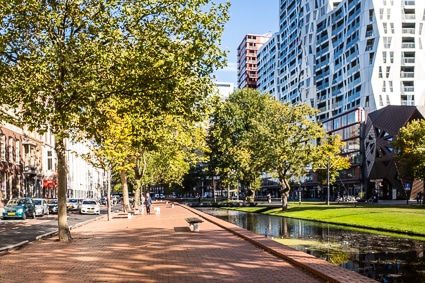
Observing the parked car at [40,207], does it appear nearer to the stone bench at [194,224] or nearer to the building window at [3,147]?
the building window at [3,147]

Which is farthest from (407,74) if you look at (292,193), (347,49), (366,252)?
(366,252)

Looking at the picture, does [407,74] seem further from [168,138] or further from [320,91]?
[168,138]

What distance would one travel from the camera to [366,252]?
58.5 feet

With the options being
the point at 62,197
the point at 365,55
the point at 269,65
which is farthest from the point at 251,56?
A: the point at 62,197

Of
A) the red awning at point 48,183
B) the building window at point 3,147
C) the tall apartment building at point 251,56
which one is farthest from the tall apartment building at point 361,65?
the tall apartment building at point 251,56

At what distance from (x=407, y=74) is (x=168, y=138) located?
6236 centimetres

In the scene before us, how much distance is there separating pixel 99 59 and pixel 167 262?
7540 mm

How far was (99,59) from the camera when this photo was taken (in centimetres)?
1761

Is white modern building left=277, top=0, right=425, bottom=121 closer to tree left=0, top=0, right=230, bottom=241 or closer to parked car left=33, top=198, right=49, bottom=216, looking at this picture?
parked car left=33, top=198, right=49, bottom=216

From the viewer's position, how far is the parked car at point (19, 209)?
38.4 metres

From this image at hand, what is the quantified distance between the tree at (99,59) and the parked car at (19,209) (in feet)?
66.2

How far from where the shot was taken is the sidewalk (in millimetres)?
11477

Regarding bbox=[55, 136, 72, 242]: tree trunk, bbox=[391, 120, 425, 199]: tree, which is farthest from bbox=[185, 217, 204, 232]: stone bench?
bbox=[391, 120, 425, 199]: tree

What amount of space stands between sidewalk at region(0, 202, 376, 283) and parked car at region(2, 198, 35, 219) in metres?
19.9
